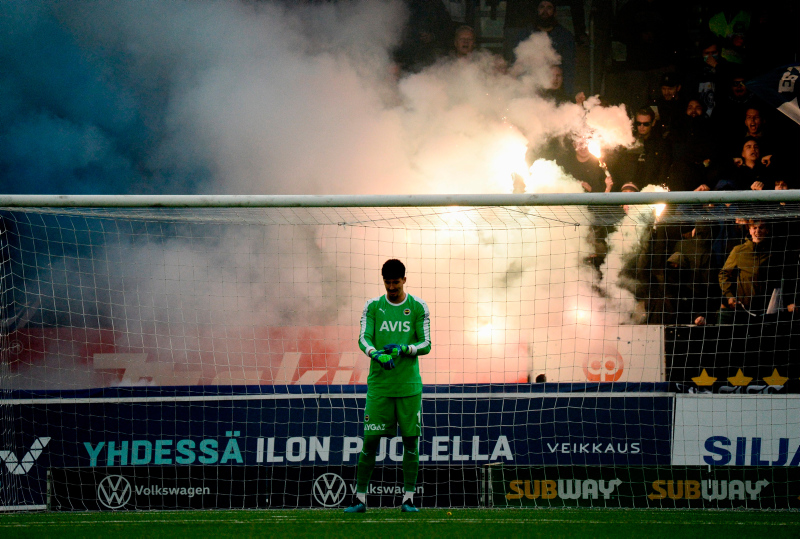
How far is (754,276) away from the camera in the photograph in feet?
24.0

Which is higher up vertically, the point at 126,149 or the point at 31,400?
the point at 126,149

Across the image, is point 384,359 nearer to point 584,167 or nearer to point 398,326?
point 398,326

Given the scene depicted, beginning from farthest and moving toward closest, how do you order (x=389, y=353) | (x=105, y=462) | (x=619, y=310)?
1. (x=619, y=310)
2. (x=105, y=462)
3. (x=389, y=353)

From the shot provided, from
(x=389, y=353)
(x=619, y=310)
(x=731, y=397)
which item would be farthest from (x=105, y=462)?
(x=619, y=310)

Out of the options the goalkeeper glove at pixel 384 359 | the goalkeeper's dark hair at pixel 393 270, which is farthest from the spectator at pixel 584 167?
the goalkeeper glove at pixel 384 359

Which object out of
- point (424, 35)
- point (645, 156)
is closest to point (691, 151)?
point (645, 156)

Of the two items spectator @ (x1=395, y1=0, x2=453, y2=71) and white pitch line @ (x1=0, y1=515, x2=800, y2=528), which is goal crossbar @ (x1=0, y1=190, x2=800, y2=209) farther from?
spectator @ (x1=395, y1=0, x2=453, y2=71)

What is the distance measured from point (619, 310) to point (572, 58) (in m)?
3.29

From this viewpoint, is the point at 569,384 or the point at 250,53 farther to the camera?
the point at 250,53

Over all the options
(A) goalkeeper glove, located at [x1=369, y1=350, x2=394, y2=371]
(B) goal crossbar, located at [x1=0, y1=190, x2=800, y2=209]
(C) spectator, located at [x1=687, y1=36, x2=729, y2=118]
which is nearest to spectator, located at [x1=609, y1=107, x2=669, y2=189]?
(C) spectator, located at [x1=687, y1=36, x2=729, y2=118]

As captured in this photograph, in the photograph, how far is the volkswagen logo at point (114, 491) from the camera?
5691 mm

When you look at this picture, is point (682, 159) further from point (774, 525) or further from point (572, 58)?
point (774, 525)

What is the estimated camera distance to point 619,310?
8.43 m

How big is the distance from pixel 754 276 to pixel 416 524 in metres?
5.07
